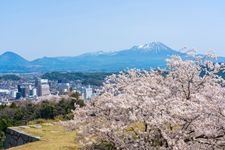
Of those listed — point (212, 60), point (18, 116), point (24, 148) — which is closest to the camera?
point (212, 60)

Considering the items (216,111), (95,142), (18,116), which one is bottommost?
(18,116)

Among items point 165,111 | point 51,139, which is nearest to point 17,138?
point 51,139

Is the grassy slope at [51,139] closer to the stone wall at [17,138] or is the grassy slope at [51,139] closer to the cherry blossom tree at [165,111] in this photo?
the stone wall at [17,138]

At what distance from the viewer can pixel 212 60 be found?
12195mm

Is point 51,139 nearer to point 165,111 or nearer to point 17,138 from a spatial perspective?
point 17,138

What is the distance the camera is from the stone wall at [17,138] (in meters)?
15.8

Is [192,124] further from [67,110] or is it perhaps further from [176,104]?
[67,110]

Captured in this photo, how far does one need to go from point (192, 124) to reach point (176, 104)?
1.94 ft

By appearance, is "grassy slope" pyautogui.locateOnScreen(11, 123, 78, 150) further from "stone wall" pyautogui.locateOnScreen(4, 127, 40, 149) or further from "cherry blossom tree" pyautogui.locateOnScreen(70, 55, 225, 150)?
"cherry blossom tree" pyautogui.locateOnScreen(70, 55, 225, 150)

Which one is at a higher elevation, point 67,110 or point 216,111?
point 216,111

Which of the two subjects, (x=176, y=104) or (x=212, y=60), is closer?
(x=176, y=104)

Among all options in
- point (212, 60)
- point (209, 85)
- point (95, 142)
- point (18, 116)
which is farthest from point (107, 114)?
point (18, 116)

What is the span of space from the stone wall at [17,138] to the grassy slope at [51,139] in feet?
0.92

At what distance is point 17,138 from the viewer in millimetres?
16859
